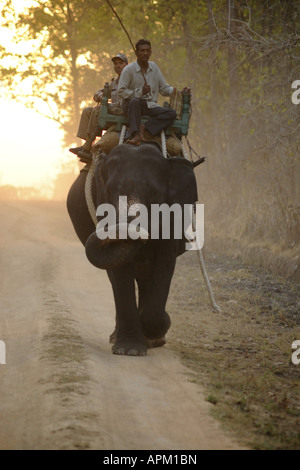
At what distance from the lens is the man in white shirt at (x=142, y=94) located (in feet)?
27.2

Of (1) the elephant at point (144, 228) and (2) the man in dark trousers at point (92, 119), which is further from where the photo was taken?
(2) the man in dark trousers at point (92, 119)

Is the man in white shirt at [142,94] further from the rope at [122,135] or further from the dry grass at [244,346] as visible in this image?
the dry grass at [244,346]

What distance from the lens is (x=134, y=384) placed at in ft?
21.9

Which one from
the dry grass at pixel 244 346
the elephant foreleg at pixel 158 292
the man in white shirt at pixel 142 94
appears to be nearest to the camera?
the dry grass at pixel 244 346

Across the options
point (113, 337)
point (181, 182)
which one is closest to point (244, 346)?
point (113, 337)

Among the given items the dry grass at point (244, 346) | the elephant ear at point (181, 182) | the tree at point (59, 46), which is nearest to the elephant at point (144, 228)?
the elephant ear at point (181, 182)

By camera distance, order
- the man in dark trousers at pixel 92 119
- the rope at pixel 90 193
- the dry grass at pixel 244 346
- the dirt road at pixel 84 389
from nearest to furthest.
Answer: the dirt road at pixel 84 389
the dry grass at pixel 244 346
the rope at pixel 90 193
the man in dark trousers at pixel 92 119

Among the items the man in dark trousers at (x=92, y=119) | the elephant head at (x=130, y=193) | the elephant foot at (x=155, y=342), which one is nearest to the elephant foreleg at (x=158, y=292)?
the elephant foot at (x=155, y=342)

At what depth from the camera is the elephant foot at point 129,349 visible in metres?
7.79

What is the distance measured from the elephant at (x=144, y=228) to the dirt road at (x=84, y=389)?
0.90ft

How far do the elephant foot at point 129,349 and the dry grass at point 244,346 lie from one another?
452mm

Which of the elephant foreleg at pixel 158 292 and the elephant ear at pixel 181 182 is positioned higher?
the elephant ear at pixel 181 182

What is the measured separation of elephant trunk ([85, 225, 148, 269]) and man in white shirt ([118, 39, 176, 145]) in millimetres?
1400

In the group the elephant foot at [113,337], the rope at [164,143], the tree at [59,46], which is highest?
the tree at [59,46]
